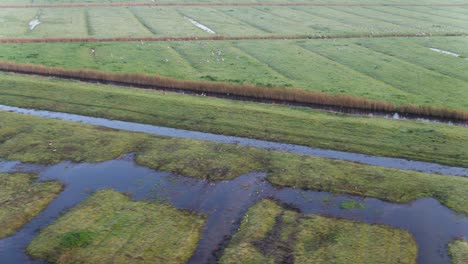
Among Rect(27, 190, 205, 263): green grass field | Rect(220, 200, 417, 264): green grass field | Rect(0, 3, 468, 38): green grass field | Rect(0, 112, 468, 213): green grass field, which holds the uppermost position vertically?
Rect(0, 3, 468, 38): green grass field

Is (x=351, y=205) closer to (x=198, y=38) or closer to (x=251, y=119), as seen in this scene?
(x=251, y=119)

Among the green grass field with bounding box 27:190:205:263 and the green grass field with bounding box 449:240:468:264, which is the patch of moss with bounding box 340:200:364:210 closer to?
the green grass field with bounding box 449:240:468:264

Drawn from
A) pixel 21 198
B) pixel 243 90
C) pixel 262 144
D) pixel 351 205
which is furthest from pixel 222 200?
pixel 243 90

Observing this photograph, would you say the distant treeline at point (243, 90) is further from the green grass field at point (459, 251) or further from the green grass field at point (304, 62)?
the green grass field at point (459, 251)

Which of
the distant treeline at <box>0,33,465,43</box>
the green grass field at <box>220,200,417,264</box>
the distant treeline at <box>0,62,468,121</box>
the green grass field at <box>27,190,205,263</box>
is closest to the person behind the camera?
the green grass field at <box>27,190,205,263</box>

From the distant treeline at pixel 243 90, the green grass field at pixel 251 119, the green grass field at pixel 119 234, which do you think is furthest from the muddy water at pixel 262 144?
the green grass field at pixel 119 234

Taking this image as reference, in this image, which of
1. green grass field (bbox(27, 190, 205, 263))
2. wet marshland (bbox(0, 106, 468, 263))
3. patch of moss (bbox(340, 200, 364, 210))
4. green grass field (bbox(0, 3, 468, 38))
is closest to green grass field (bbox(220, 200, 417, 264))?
wet marshland (bbox(0, 106, 468, 263))
